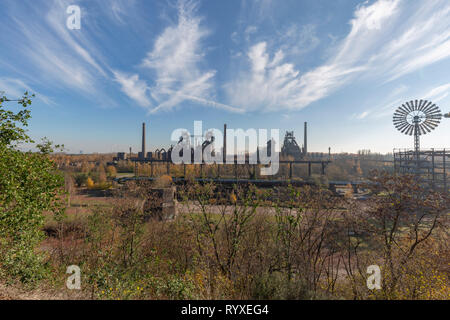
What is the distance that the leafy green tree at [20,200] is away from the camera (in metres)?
5.29

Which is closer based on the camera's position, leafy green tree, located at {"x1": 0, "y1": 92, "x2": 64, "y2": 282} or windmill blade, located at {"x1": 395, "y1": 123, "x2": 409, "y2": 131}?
leafy green tree, located at {"x1": 0, "y1": 92, "x2": 64, "y2": 282}

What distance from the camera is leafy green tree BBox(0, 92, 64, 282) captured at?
5.29 m

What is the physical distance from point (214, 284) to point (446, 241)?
923 centimetres

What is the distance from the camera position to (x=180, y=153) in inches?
1347

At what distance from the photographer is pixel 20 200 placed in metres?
5.44

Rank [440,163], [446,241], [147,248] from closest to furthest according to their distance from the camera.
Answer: [446,241] → [147,248] → [440,163]

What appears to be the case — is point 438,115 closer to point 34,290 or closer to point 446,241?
point 446,241

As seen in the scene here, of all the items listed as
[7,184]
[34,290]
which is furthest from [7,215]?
[34,290]

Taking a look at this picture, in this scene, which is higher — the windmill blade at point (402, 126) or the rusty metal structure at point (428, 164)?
the windmill blade at point (402, 126)

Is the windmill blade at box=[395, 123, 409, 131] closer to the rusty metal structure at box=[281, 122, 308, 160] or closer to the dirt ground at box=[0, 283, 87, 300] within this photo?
the rusty metal structure at box=[281, 122, 308, 160]
